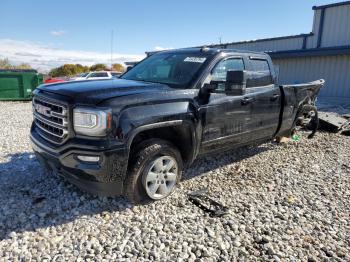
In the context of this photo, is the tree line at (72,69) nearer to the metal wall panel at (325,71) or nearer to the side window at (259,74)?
the metal wall panel at (325,71)

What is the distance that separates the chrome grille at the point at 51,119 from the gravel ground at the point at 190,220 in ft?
2.74

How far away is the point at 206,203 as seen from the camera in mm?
3826

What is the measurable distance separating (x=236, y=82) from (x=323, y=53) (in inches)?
516

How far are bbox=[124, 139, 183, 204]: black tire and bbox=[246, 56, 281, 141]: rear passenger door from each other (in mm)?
1799

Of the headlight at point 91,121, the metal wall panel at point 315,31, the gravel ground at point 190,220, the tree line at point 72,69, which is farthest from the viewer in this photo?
the tree line at point 72,69

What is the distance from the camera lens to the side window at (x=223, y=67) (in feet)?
13.6

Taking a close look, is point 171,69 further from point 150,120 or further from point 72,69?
point 72,69

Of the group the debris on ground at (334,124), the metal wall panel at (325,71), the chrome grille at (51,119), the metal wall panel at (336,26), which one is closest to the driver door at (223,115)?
the chrome grille at (51,119)

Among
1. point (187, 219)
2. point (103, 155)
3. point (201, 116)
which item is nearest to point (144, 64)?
point (201, 116)

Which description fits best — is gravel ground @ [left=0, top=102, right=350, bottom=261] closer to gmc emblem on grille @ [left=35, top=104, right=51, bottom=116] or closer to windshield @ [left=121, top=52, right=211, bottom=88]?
gmc emblem on grille @ [left=35, top=104, right=51, bottom=116]

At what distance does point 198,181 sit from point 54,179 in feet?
6.81

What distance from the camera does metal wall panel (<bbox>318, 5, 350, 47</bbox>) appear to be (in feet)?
52.3

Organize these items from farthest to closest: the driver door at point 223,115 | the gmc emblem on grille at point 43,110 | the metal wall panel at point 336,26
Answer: the metal wall panel at point 336,26 → the driver door at point 223,115 → the gmc emblem on grille at point 43,110

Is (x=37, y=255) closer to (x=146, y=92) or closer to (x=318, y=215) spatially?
(x=146, y=92)
